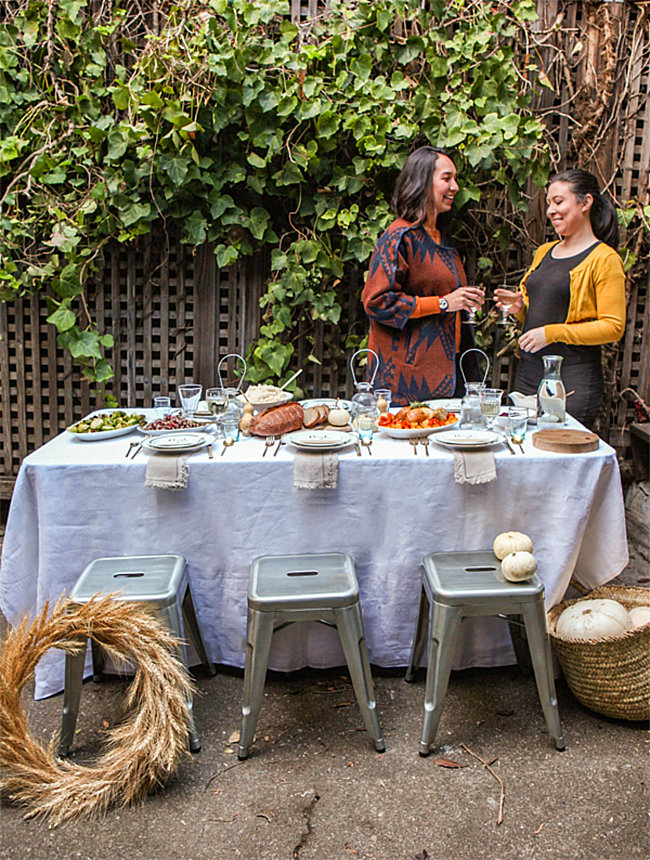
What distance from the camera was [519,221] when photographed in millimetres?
3631

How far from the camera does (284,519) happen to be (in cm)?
225

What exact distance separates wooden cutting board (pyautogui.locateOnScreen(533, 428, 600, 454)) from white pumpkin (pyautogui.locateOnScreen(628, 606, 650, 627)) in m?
0.54

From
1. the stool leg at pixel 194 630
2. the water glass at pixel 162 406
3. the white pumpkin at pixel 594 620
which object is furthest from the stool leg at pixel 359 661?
the water glass at pixel 162 406

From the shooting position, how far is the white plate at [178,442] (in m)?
2.22

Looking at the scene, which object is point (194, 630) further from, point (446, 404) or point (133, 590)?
point (446, 404)

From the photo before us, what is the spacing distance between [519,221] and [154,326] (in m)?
1.92

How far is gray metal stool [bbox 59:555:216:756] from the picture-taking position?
196 cm

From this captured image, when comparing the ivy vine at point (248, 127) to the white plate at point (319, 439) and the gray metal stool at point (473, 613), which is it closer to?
the white plate at point (319, 439)

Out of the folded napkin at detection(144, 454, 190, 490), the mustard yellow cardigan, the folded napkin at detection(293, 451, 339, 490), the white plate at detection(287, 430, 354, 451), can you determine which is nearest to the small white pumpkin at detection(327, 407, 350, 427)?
the white plate at detection(287, 430, 354, 451)

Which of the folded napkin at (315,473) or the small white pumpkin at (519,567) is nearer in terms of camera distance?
the small white pumpkin at (519,567)

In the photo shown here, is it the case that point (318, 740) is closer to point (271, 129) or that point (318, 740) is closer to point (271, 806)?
point (271, 806)

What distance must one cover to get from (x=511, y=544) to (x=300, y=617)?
2.16 feet

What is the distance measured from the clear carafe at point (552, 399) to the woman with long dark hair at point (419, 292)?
0.49 meters

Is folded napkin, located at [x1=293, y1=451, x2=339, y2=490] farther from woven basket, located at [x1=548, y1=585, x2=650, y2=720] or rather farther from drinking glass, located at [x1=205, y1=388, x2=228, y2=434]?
woven basket, located at [x1=548, y1=585, x2=650, y2=720]
